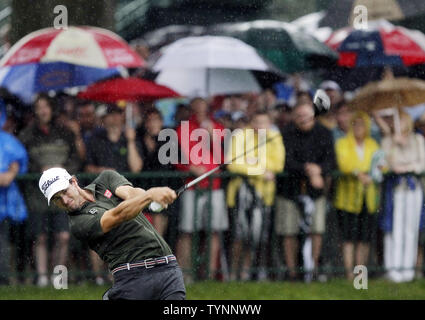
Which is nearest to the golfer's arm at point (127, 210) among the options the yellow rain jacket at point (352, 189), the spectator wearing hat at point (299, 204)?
the spectator wearing hat at point (299, 204)

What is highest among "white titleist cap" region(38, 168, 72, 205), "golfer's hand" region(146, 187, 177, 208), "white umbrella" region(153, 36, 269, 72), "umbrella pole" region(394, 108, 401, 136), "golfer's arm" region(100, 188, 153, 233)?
"white umbrella" region(153, 36, 269, 72)

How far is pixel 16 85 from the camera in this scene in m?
12.0

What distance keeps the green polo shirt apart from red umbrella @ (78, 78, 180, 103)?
361 centimetres

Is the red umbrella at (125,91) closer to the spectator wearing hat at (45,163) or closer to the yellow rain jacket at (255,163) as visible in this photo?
the spectator wearing hat at (45,163)

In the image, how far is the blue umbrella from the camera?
471 inches

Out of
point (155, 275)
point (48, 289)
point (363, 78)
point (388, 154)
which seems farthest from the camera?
point (363, 78)

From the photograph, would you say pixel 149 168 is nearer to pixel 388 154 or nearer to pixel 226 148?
pixel 226 148

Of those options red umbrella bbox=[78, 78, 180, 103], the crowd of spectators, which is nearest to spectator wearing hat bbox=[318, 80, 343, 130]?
the crowd of spectators

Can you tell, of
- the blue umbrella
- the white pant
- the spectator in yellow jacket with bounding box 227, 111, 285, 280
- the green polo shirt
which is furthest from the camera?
the blue umbrella

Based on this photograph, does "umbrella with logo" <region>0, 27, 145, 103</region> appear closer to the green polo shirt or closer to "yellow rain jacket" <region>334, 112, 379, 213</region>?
"yellow rain jacket" <region>334, 112, 379, 213</region>

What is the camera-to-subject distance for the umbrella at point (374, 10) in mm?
12836

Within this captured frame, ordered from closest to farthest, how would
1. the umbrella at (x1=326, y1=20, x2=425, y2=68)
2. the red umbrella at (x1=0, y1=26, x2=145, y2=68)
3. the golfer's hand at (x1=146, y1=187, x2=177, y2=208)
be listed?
1. the golfer's hand at (x1=146, y1=187, x2=177, y2=208)
2. the red umbrella at (x1=0, y1=26, x2=145, y2=68)
3. the umbrella at (x1=326, y1=20, x2=425, y2=68)
